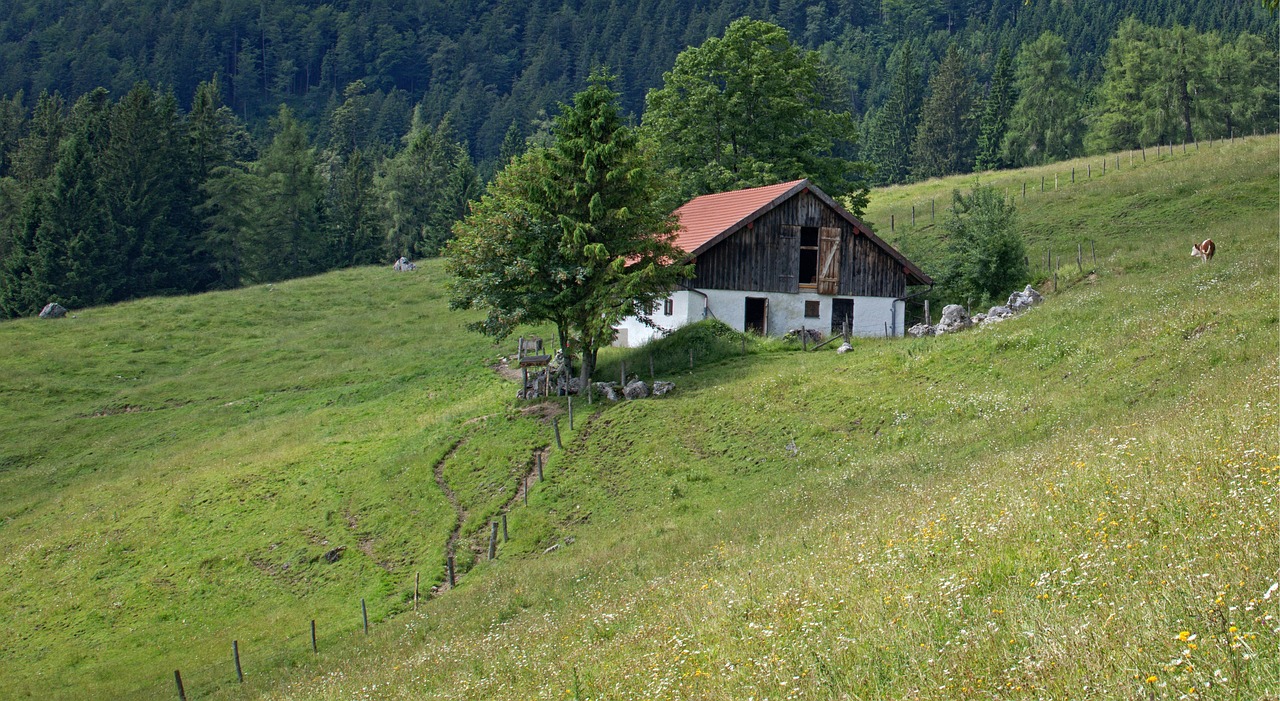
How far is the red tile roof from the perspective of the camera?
143ft

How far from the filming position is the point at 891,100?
138750mm

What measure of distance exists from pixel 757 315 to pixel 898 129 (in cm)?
9988

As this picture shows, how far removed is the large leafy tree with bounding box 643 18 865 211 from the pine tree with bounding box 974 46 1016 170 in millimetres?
60904

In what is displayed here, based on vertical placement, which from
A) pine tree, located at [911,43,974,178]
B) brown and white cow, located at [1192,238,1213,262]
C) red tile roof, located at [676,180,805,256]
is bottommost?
brown and white cow, located at [1192,238,1213,262]

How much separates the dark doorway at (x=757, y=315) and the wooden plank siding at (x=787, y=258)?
55 cm

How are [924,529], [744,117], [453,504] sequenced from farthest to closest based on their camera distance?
[744,117]
[453,504]
[924,529]

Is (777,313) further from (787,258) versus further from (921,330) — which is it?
(921,330)

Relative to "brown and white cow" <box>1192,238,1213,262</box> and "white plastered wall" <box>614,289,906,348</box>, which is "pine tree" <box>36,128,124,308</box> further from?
"brown and white cow" <box>1192,238,1213,262</box>

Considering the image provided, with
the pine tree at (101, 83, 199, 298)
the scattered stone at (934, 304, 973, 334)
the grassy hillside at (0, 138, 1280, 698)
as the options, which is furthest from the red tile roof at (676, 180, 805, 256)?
the pine tree at (101, 83, 199, 298)

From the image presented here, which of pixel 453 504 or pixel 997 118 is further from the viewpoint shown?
pixel 997 118

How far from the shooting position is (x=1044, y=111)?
351 ft

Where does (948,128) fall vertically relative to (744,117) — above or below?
above

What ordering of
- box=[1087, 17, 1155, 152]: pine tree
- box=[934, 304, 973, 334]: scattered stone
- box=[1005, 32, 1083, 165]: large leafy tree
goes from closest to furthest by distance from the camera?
box=[934, 304, 973, 334]: scattered stone → box=[1087, 17, 1155, 152]: pine tree → box=[1005, 32, 1083, 165]: large leafy tree

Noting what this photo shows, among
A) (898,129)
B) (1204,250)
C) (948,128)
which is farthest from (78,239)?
(898,129)
